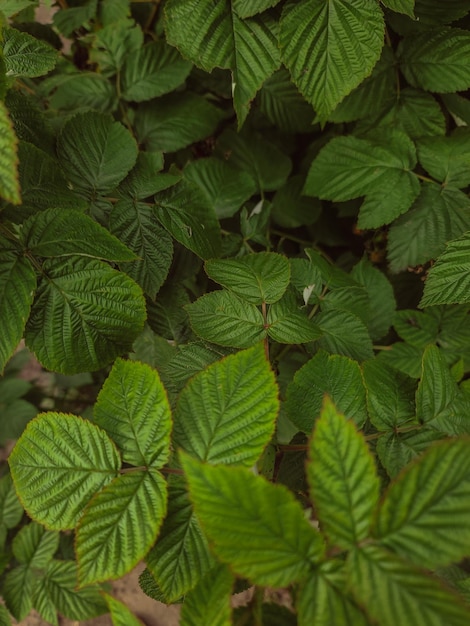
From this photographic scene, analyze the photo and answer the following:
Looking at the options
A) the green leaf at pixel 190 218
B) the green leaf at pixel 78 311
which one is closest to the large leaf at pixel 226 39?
the green leaf at pixel 190 218

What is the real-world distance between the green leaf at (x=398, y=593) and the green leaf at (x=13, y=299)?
1.59ft

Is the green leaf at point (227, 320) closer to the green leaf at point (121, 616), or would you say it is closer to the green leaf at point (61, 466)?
the green leaf at point (61, 466)

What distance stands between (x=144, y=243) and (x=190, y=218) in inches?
3.7

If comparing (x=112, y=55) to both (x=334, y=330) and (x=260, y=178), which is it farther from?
(x=334, y=330)

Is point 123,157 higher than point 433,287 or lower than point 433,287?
higher

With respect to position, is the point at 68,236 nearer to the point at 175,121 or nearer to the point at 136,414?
the point at 136,414

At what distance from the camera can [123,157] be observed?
2.81 ft

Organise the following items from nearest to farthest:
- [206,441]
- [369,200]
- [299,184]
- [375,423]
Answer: [206,441], [375,423], [369,200], [299,184]

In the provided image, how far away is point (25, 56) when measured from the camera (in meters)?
0.78

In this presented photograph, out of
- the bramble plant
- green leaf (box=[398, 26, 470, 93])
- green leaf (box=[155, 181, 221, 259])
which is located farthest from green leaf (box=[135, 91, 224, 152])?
green leaf (box=[398, 26, 470, 93])

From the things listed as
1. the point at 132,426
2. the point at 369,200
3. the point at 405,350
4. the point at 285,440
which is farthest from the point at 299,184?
the point at 132,426

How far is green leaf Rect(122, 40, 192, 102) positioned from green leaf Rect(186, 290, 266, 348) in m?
0.56

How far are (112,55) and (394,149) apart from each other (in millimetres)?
665

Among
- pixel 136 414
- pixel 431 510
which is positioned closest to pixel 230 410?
pixel 136 414
